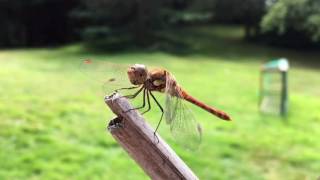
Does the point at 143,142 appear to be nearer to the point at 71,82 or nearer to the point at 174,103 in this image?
the point at 174,103

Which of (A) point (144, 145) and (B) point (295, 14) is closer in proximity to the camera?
(A) point (144, 145)

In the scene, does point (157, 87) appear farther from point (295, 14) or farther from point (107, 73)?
point (295, 14)

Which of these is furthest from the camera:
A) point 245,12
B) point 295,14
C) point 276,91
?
point 245,12

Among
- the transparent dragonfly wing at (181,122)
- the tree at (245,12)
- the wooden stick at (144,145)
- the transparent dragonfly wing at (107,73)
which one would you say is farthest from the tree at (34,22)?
the wooden stick at (144,145)

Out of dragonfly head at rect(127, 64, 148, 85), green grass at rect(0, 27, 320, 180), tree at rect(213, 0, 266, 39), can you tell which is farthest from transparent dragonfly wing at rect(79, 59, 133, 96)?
tree at rect(213, 0, 266, 39)

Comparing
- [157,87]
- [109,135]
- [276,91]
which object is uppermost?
[157,87]

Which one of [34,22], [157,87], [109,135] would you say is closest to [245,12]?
[34,22]

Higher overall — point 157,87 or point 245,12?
point 157,87
